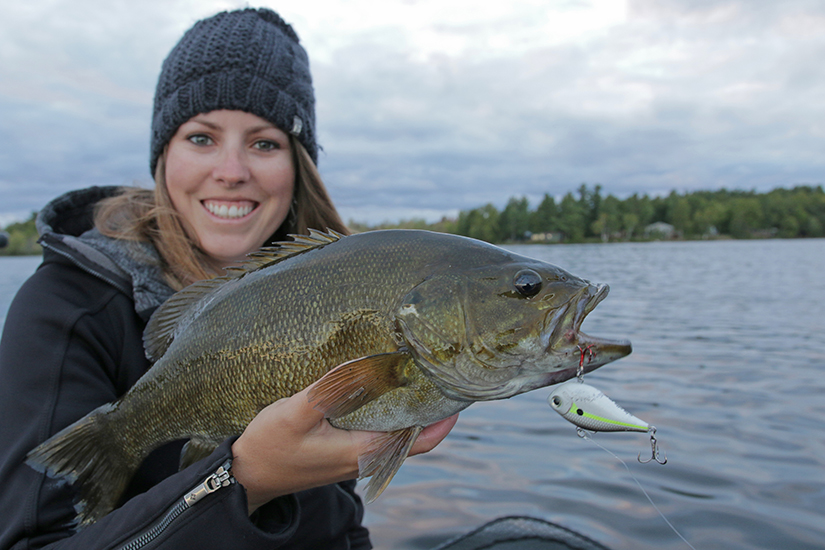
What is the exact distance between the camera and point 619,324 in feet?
43.5

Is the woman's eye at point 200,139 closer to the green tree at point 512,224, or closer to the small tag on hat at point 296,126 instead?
the small tag on hat at point 296,126

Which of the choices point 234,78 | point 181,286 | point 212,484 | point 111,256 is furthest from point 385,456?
point 234,78

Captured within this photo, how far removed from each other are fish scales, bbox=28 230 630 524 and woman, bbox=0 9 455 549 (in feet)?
0.41

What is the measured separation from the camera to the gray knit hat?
3018 millimetres

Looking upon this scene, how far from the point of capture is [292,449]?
196 centimetres

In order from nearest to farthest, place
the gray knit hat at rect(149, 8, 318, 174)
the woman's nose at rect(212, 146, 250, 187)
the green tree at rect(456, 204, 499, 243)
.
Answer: the woman's nose at rect(212, 146, 250, 187) < the gray knit hat at rect(149, 8, 318, 174) < the green tree at rect(456, 204, 499, 243)

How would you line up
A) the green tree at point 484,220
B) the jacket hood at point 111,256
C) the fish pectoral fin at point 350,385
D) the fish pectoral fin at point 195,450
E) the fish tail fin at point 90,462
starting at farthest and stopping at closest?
the green tree at point 484,220 < the jacket hood at point 111,256 < the fish pectoral fin at point 195,450 < the fish tail fin at point 90,462 < the fish pectoral fin at point 350,385

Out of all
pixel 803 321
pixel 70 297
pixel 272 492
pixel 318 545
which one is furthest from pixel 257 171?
pixel 803 321

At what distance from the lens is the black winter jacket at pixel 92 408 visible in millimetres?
1944

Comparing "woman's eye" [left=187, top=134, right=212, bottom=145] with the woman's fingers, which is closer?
the woman's fingers

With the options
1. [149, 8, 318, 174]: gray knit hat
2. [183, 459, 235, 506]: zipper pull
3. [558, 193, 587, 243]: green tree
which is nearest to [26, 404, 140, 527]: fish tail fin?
[183, 459, 235, 506]: zipper pull

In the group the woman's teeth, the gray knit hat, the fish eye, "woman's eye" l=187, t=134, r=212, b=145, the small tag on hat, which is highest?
the gray knit hat

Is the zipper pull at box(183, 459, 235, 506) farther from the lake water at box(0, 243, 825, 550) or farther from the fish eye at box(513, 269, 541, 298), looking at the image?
the lake water at box(0, 243, 825, 550)

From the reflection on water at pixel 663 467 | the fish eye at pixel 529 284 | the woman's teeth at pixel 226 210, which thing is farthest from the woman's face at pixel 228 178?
the reflection on water at pixel 663 467
